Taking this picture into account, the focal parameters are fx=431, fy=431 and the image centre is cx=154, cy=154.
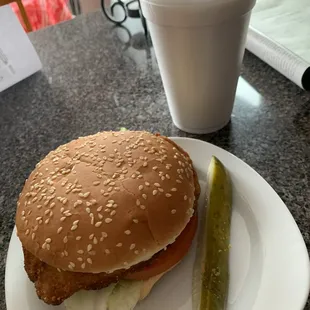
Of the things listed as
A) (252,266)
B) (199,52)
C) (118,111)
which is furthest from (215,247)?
(118,111)

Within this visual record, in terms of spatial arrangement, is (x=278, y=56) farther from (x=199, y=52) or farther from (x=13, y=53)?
(x=13, y=53)

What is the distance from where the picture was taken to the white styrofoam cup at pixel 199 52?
0.77m

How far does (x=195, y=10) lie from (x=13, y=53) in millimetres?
735

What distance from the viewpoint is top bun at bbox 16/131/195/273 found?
0.69 meters

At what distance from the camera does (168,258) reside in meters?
0.75

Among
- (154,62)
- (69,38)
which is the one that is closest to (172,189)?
(154,62)

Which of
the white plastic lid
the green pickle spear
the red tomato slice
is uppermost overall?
the white plastic lid

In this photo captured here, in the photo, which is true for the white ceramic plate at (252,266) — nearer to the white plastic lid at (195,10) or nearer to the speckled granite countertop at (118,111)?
the speckled granite countertop at (118,111)

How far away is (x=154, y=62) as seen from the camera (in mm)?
1355

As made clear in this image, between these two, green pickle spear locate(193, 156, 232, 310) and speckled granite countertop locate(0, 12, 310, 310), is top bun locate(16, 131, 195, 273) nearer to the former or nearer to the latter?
green pickle spear locate(193, 156, 232, 310)

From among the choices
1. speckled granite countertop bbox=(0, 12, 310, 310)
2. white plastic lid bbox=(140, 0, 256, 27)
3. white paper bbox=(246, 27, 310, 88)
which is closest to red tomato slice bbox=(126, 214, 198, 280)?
speckled granite countertop bbox=(0, 12, 310, 310)

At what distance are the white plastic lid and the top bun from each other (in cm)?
24

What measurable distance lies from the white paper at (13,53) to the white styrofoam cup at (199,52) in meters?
0.57

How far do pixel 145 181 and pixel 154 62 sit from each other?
2.29ft
